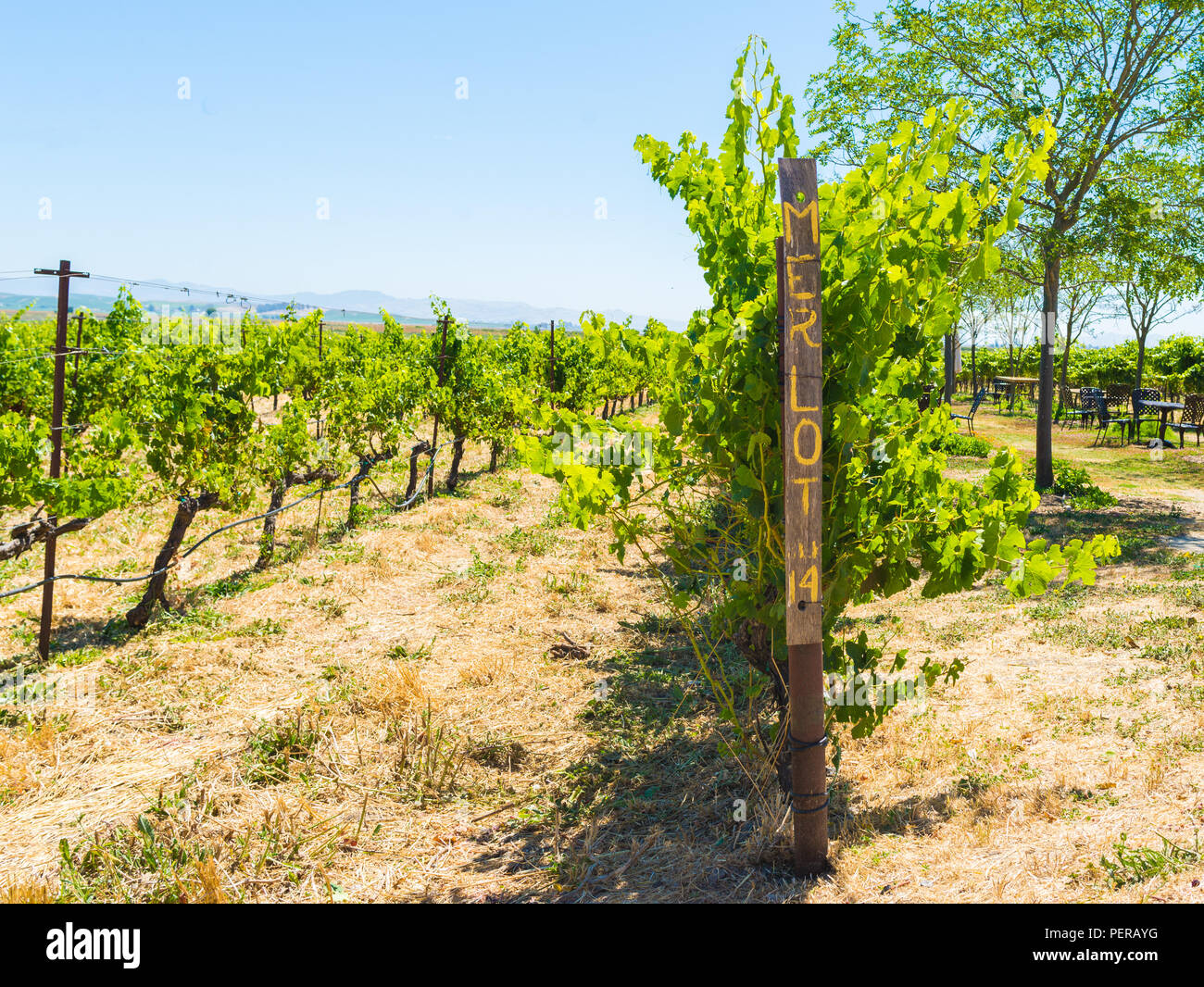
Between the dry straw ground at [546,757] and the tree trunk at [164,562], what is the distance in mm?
228

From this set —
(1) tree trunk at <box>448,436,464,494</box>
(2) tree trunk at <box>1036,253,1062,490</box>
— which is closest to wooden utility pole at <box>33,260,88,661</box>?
(1) tree trunk at <box>448,436,464,494</box>

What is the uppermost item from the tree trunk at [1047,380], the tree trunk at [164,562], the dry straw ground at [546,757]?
the tree trunk at [1047,380]

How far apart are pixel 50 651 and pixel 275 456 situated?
120 inches

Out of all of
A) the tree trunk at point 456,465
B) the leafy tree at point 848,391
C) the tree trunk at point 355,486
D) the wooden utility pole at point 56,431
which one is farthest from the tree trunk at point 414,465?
the leafy tree at point 848,391

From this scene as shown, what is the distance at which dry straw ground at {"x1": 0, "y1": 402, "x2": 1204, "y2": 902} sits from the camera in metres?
3.54

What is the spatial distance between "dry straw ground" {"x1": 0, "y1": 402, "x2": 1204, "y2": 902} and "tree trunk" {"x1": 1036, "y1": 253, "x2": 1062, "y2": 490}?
3943mm

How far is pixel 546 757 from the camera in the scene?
4941mm

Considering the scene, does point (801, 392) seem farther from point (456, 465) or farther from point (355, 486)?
point (456, 465)

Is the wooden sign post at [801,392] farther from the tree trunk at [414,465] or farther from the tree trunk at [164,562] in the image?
the tree trunk at [414,465]

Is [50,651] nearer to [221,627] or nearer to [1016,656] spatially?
[221,627]

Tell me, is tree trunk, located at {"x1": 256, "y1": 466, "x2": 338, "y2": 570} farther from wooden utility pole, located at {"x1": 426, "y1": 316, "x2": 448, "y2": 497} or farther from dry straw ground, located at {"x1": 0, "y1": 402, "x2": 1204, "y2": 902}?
wooden utility pole, located at {"x1": 426, "y1": 316, "x2": 448, "y2": 497}

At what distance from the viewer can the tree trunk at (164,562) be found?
24.4ft
